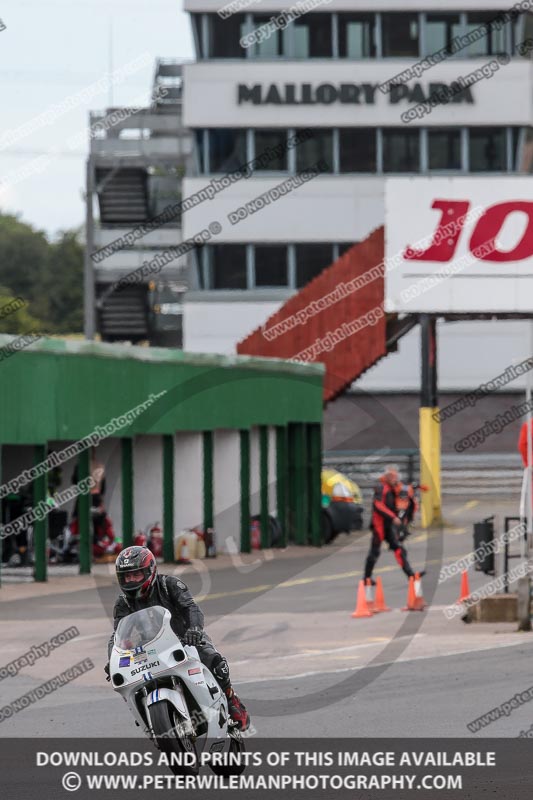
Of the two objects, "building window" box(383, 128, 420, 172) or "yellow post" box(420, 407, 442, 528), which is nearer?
"yellow post" box(420, 407, 442, 528)

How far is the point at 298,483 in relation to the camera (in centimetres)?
3503

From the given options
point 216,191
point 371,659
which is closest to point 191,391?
point 371,659

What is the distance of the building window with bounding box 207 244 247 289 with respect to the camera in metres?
57.6

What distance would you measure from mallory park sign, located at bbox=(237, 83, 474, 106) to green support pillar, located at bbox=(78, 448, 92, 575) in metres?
32.1

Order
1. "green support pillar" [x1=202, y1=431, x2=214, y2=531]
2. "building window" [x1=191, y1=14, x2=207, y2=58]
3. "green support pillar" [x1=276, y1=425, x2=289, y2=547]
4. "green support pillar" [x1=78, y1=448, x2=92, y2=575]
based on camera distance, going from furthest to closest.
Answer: "building window" [x1=191, y1=14, x2=207, y2=58], "green support pillar" [x1=276, y1=425, x2=289, y2=547], "green support pillar" [x1=202, y1=431, x2=214, y2=531], "green support pillar" [x1=78, y1=448, x2=92, y2=575]

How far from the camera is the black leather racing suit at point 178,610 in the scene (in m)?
10.2

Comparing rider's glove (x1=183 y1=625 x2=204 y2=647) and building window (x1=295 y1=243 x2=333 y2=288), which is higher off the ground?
rider's glove (x1=183 y1=625 x2=204 y2=647)

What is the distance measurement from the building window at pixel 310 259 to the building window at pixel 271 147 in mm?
2834

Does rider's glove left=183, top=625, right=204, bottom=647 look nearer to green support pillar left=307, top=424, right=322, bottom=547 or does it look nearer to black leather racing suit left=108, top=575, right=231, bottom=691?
black leather racing suit left=108, top=575, right=231, bottom=691

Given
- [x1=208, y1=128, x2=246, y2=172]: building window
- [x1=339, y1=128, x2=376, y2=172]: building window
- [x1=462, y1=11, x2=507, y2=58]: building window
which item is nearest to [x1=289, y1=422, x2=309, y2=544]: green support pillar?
[x1=208, y1=128, x2=246, y2=172]: building window
